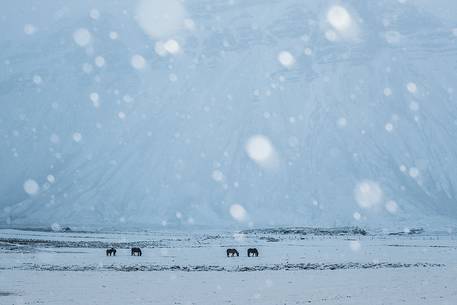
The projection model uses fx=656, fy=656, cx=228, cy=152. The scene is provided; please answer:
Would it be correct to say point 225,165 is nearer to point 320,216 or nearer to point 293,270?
point 320,216

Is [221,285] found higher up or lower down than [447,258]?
lower down

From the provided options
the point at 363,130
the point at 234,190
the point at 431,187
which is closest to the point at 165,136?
the point at 234,190

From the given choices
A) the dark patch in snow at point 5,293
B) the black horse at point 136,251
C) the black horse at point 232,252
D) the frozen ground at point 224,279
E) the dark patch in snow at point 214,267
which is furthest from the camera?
the black horse at point 232,252

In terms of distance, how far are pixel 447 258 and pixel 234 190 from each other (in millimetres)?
122729

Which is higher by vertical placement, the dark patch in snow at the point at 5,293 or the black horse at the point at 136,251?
the black horse at the point at 136,251

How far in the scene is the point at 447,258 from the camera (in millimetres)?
48281

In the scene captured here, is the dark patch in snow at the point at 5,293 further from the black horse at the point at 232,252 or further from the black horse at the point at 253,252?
the black horse at the point at 253,252

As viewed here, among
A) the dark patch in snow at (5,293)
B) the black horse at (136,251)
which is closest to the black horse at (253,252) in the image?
the black horse at (136,251)

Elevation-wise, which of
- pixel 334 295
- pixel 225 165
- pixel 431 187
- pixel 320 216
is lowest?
pixel 334 295

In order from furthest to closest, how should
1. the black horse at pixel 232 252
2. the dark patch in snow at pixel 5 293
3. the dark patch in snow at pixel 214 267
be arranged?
1. the black horse at pixel 232 252
2. the dark patch in snow at pixel 214 267
3. the dark patch in snow at pixel 5 293

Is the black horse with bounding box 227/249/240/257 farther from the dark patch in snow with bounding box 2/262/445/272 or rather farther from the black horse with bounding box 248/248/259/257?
the dark patch in snow with bounding box 2/262/445/272

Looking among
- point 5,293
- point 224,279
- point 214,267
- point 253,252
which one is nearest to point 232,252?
point 253,252

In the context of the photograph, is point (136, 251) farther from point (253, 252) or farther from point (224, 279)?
point (224, 279)

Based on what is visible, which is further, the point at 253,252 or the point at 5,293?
the point at 253,252
